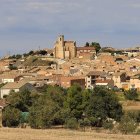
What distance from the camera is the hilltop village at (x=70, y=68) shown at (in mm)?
79188

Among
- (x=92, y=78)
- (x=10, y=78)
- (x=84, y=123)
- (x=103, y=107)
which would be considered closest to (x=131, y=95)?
(x=92, y=78)

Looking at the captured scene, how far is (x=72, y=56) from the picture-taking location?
112 metres

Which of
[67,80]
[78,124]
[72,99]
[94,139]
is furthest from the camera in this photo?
[67,80]

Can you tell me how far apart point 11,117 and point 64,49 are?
206 feet

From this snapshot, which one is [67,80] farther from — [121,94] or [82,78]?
[121,94]

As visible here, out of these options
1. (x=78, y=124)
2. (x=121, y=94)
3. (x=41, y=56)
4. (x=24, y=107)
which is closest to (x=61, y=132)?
(x=78, y=124)

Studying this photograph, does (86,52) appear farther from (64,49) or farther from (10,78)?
(10,78)

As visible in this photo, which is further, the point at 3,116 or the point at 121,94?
the point at 121,94

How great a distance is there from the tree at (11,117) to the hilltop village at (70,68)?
20252 millimetres

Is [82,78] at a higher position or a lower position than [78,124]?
higher

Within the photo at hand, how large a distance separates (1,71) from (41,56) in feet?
44.6

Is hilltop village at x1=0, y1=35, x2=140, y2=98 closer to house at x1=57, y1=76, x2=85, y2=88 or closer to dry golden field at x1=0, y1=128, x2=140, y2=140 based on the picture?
house at x1=57, y1=76, x2=85, y2=88

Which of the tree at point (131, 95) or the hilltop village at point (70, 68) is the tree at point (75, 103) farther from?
the hilltop village at point (70, 68)

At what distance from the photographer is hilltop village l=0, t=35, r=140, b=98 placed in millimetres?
79188
